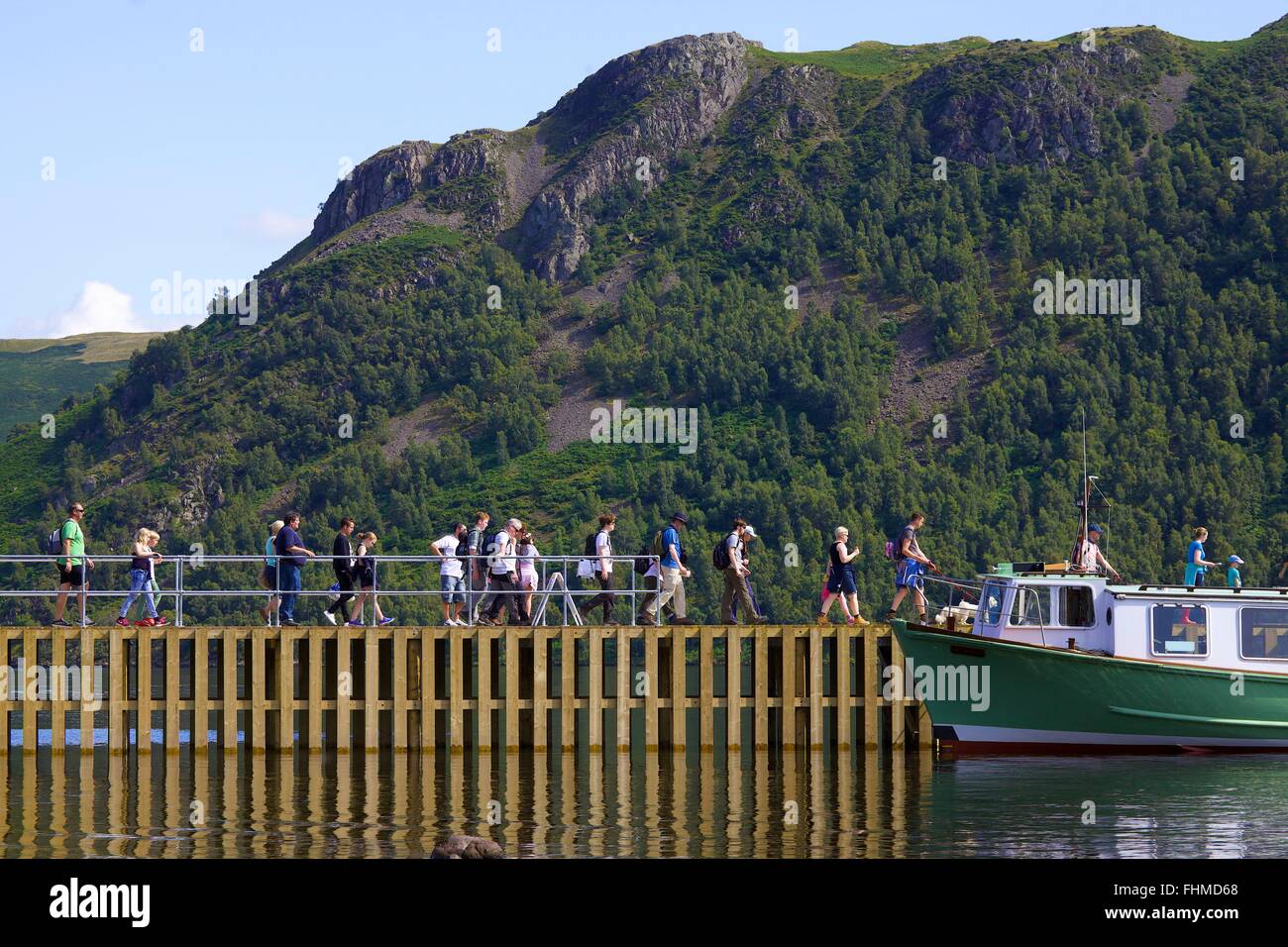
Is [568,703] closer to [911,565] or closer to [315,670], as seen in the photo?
[315,670]

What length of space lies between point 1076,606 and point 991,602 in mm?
1676

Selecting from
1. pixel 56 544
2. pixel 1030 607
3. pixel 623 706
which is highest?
pixel 56 544

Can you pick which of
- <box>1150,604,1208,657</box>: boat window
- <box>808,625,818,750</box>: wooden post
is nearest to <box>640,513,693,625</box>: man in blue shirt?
<box>808,625,818,750</box>: wooden post

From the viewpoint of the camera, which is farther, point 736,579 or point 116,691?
point 736,579

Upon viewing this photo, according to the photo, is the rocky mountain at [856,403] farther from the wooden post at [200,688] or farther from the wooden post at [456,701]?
the wooden post at [200,688]

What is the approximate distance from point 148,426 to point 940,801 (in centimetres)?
17132

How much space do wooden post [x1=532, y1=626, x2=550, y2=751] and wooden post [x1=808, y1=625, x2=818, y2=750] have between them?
5076 millimetres

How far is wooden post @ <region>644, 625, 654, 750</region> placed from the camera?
116ft

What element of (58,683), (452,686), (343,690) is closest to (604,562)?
(452,686)

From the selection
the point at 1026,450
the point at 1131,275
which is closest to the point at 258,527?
the point at 1026,450

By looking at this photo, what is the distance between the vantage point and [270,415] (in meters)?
189

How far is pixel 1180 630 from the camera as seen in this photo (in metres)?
36.4

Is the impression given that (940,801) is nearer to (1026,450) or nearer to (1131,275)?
(1026,450)
